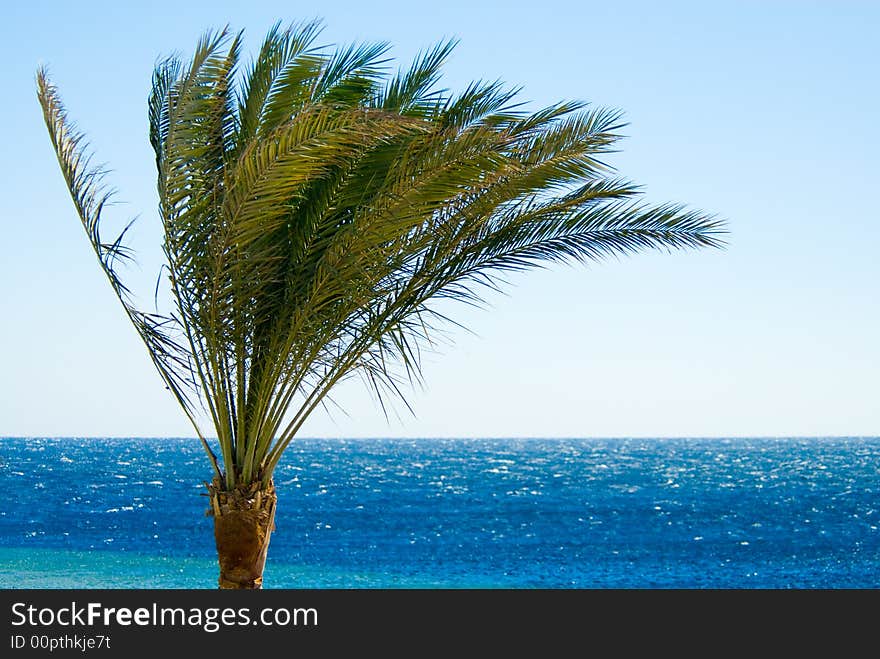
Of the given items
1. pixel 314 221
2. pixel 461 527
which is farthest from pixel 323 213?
pixel 461 527

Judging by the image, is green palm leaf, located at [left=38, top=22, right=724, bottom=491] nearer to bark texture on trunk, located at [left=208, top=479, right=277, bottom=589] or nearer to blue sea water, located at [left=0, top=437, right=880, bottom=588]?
bark texture on trunk, located at [left=208, top=479, right=277, bottom=589]

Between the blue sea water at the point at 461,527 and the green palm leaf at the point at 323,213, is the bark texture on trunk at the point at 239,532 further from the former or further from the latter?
the blue sea water at the point at 461,527

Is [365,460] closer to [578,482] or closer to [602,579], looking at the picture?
[578,482]

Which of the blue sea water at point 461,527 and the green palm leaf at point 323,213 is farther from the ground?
the green palm leaf at point 323,213

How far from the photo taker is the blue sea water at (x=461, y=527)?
26.3m

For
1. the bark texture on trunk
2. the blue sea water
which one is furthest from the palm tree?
the blue sea water

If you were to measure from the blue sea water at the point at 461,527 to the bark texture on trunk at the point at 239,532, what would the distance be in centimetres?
1571

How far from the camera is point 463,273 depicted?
7164 mm

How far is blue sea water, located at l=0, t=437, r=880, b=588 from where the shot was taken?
1035 inches

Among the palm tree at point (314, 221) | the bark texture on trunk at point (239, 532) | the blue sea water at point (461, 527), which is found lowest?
the blue sea water at point (461, 527)

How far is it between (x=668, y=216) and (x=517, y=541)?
27742 millimetres

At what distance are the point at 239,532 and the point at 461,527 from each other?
29.2 meters

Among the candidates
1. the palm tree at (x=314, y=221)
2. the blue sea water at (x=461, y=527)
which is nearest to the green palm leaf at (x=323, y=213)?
the palm tree at (x=314, y=221)
